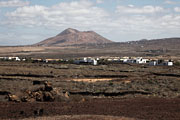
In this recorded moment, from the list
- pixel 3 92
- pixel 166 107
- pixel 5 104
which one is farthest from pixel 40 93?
pixel 166 107

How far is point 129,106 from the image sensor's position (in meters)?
21.9

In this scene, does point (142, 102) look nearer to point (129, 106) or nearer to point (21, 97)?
point (129, 106)

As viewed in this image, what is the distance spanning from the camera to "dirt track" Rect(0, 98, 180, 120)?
62.5 ft

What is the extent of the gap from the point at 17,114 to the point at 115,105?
6.77 meters

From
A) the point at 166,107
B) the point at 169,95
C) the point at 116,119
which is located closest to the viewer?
the point at 116,119

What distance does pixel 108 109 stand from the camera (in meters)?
20.8

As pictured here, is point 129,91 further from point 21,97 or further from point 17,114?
point 17,114

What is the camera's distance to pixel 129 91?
98.9 ft

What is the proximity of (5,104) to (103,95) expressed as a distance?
920 centimetres

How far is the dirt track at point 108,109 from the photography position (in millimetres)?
19053

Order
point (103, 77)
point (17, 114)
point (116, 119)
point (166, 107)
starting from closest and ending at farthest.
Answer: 1. point (116, 119)
2. point (17, 114)
3. point (166, 107)
4. point (103, 77)

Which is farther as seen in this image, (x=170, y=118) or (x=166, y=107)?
(x=166, y=107)

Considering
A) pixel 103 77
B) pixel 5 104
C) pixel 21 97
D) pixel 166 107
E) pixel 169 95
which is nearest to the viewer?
pixel 166 107

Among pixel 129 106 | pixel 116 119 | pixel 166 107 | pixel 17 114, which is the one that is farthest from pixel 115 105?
pixel 17 114
